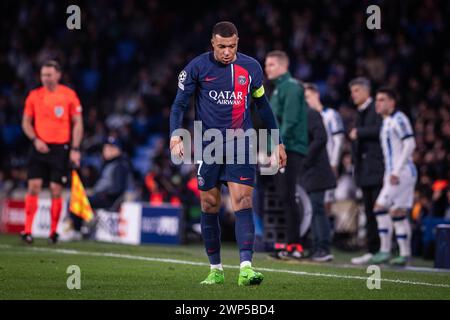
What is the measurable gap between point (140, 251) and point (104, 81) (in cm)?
1288

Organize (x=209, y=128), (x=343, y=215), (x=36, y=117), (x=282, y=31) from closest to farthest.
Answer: (x=209, y=128) → (x=36, y=117) → (x=343, y=215) → (x=282, y=31)

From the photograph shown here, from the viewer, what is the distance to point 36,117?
14219 mm

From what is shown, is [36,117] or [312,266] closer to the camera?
[312,266]

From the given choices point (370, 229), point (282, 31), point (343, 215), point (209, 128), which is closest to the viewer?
point (209, 128)

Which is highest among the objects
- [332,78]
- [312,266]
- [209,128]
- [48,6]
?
[48,6]

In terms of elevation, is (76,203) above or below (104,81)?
below

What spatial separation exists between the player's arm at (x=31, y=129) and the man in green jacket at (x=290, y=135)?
3.51 meters

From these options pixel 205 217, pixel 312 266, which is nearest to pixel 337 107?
pixel 312 266

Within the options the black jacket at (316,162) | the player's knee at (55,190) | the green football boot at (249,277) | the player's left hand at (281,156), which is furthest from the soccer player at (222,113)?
the player's knee at (55,190)

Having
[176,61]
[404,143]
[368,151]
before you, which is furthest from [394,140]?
[176,61]

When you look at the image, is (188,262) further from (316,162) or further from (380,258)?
(380,258)

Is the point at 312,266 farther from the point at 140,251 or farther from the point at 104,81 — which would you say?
the point at 104,81

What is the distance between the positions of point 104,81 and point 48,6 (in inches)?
137

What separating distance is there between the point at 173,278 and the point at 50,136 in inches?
216
